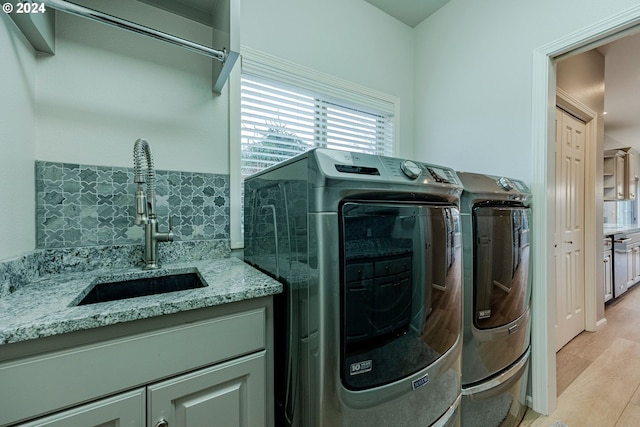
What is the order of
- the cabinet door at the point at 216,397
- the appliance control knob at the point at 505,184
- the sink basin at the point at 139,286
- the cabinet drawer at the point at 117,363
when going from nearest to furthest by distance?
the cabinet drawer at the point at 117,363, the cabinet door at the point at 216,397, the sink basin at the point at 139,286, the appliance control knob at the point at 505,184

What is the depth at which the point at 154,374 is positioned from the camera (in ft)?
2.55

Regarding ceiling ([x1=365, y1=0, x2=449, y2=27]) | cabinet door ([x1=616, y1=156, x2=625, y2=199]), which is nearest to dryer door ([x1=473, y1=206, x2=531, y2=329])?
ceiling ([x1=365, y1=0, x2=449, y2=27])

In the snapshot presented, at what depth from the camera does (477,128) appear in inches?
79.0

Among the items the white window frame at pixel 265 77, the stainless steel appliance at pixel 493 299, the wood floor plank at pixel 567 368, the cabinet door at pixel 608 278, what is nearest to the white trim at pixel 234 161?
the white window frame at pixel 265 77

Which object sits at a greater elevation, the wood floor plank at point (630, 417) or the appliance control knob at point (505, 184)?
the appliance control knob at point (505, 184)

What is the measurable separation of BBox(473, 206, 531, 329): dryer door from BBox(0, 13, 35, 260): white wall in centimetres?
190

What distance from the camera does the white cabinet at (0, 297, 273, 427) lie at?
652 mm

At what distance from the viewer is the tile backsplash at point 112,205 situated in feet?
3.84

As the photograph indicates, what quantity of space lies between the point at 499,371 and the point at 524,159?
1266 millimetres

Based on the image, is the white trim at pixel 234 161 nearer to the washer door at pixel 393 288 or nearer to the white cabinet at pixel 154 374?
the white cabinet at pixel 154 374

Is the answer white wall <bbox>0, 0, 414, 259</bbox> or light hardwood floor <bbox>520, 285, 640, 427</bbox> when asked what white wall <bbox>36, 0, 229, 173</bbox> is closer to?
white wall <bbox>0, 0, 414, 259</bbox>

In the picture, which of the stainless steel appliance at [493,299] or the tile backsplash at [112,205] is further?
the stainless steel appliance at [493,299]

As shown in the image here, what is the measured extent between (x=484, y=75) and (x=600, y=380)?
236 centimetres

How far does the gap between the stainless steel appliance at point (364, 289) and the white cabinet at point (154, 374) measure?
156 millimetres
